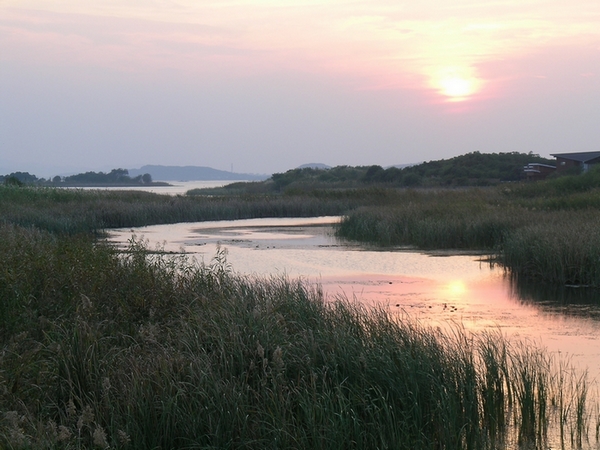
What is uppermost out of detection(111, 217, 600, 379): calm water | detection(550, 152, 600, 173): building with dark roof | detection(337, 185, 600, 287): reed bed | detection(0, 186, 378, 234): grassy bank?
detection(550, 152, 600, 173): building with dark roof

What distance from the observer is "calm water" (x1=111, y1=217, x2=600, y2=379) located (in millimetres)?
10781

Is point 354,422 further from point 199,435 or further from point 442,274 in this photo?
point 442,274

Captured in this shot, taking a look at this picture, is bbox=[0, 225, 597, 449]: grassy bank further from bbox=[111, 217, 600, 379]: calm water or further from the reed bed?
the reed bed

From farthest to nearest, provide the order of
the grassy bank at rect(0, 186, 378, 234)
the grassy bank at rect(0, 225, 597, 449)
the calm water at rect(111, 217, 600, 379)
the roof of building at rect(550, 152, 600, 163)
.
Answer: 1. the roof of building at rect(550, 152, 600, 163)
2. the grassy bank at rect(0, 186, 378, 234)
3. the calm water at rect(111, 217, 600, 379)
4. the grassy bank at rect(0, 225, 597, 449)

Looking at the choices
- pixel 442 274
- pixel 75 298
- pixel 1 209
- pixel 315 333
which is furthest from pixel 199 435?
pixel 1 209

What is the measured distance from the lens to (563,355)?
9094 millimetres

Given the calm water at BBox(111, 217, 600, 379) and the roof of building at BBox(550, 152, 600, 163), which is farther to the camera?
the roof of building at BBox(550, 152, 600, 163)

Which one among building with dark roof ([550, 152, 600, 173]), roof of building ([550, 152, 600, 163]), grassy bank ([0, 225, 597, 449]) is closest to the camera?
grassy bank ([0, 225, 597, 449])

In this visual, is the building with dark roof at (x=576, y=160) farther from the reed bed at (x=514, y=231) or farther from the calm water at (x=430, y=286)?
the calm water at (x=430, y=286)

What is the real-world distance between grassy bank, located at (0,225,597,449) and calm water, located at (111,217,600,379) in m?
1.95

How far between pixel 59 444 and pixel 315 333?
Result: 2.99m

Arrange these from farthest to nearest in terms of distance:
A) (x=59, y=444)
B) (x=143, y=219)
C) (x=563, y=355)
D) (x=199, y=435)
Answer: (x=143, y=219) → (x=563, y=355) → (x=199, y=435) → (x=59, y=444)

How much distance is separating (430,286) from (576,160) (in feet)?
137

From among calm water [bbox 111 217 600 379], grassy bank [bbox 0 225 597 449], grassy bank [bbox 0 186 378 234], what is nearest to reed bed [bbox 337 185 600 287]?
calm water [bbox 111 217 600 379]
